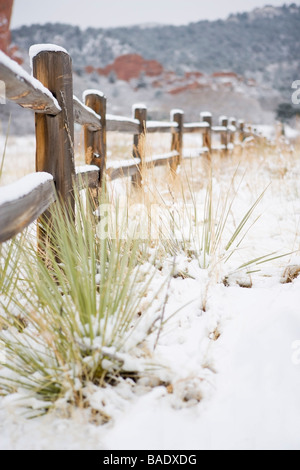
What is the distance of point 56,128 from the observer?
2076 mm

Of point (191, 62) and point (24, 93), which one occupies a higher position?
point (191, 62)

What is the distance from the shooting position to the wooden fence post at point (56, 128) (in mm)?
2045

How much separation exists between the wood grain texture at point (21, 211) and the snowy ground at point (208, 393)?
1.90 feet

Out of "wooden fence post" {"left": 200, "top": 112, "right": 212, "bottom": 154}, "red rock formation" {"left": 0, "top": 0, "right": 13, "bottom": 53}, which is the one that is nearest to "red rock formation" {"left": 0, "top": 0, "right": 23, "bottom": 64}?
"red rock formation" {"left": 0, "top": 0, "right": 13, "bottom": 53}

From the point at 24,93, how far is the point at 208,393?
1329mm

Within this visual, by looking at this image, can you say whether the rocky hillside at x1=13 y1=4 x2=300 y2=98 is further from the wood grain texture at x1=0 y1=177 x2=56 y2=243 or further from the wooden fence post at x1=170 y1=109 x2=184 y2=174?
the wood grain texture at x1=0 y1=177 x2=56 y2=243

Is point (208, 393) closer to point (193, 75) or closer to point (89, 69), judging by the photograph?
point (89, 69)

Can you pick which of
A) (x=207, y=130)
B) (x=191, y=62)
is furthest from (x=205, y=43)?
(x=207, y=130)

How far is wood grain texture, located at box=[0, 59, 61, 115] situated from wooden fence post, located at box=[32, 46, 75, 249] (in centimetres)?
11

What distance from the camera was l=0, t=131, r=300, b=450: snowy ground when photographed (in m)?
1.20

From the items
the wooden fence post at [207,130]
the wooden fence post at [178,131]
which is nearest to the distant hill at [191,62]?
the wooden fence post at [207,130]

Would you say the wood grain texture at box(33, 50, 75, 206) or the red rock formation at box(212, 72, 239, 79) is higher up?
the red rock formation at box(212, 72, 239, 79)

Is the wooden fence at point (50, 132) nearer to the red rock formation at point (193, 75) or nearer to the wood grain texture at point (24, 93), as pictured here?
the wood grain texture at point (24, 93)

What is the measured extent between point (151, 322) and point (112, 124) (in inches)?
103
